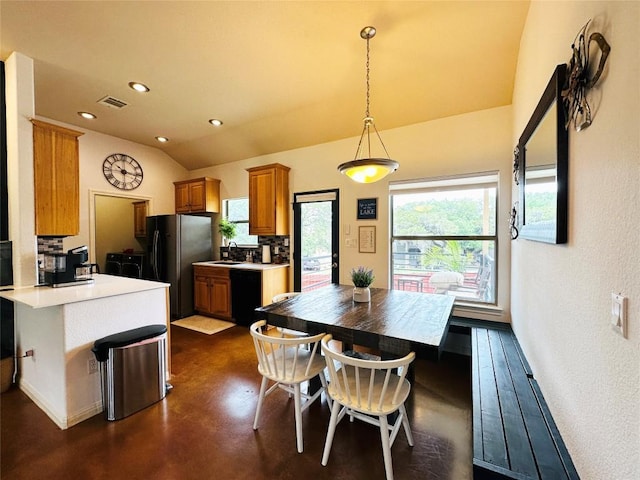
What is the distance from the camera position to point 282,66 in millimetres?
2707

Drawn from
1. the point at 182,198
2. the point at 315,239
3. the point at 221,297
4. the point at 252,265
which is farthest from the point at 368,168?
the point at 182,198

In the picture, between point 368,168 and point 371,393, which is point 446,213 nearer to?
point 368,168

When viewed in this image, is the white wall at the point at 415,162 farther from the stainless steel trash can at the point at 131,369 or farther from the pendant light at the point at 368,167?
the stainless steel trash can at the point at 131,369

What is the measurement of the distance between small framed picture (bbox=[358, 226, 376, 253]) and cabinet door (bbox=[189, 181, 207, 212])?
2.91 meters

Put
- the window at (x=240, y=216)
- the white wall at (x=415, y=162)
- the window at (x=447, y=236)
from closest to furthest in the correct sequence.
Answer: the white wall at (x=415, y=162) → the window at (x=447, y=236) → the window at (x=240, y=216)

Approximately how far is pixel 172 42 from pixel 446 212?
327cm

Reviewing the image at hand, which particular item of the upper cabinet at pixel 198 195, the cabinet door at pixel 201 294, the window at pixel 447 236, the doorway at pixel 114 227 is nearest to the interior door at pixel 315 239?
the window at pixel 447 236

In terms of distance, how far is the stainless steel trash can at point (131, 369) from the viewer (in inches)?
80.6

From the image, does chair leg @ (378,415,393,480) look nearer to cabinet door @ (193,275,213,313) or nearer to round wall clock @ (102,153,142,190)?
cabinet door @ (193,275,213,313)

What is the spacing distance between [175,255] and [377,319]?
372cm

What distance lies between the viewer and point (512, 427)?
4.43 feet

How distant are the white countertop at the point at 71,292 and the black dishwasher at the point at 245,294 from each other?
5.28 feet

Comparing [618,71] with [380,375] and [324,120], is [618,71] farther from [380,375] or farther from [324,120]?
[324,120]

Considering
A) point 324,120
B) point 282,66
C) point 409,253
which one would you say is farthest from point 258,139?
point 409,253
